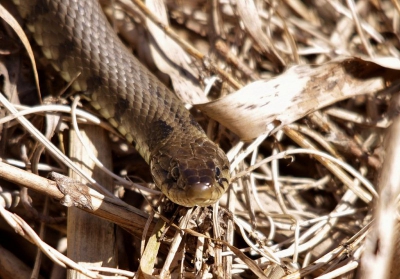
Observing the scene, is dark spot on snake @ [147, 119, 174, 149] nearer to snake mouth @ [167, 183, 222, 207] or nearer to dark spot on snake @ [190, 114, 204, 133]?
dark spot on snake @ [190, 114, 204, 133]

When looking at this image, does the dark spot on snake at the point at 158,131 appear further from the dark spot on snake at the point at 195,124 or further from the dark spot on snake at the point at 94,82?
the dark spot on snake at the point at 94,82

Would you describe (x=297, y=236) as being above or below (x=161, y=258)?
above

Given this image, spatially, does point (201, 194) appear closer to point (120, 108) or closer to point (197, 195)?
point (197, 195)

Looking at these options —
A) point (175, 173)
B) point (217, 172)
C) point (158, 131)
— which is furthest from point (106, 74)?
point (217, 172)

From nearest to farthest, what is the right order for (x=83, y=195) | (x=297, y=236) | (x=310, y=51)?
(x=83, y=195) → (x=297, y=236) → (x=310, y=51)

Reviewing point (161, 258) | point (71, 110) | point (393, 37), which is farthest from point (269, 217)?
point (393, 37)

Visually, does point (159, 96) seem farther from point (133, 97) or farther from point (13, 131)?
point (13, 131)
